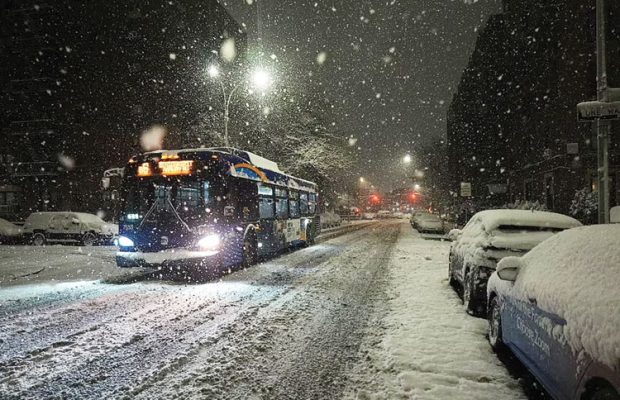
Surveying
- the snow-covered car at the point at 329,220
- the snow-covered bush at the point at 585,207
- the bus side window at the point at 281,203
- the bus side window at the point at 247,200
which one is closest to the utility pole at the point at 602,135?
the bus side window at the point at 247,200

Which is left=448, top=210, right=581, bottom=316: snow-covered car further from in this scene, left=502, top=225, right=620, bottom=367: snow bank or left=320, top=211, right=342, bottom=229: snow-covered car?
left=320, top=211, right=342, bottom=229: snow-covered car

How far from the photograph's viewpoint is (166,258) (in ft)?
34.7

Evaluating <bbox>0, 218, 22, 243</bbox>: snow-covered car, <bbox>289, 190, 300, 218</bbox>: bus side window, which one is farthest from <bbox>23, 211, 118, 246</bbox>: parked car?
<bbox>289, 190, 300, 218</bbox>: bus side window

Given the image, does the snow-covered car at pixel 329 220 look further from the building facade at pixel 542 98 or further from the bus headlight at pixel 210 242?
the bus headlight at pixel 210 242

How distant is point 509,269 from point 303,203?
656 inches

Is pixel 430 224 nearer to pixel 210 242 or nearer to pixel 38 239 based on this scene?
pixel 210 242

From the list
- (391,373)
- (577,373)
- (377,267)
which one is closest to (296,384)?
→ (391,373)

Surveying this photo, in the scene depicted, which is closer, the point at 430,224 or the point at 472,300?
the point at 472,300

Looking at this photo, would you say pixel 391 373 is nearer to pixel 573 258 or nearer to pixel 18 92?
pixel 573 258

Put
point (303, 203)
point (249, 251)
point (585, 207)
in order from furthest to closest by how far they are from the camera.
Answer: point (585, 207)
point (303, 203)
point (249, 251)

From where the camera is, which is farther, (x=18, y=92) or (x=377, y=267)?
(x=18, y=92)

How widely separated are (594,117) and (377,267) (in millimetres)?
7126

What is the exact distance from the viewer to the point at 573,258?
12.6ft

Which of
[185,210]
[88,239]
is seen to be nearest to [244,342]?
[185,210]
